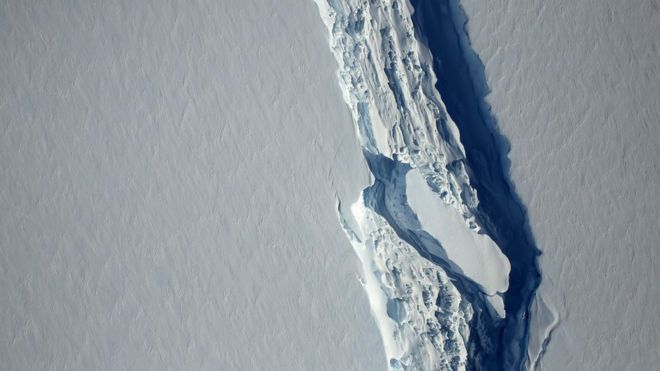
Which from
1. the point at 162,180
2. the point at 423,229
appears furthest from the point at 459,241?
the point at 162,180

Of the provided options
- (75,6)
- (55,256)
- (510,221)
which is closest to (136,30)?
(75,6)

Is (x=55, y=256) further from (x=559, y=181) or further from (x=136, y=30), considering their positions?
(x=559, y=181)

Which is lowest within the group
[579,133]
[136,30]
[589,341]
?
[589,341]

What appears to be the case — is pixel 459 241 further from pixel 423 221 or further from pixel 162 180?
pixel 162 180
